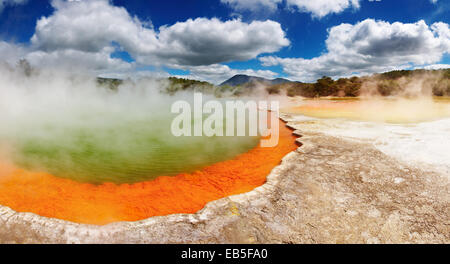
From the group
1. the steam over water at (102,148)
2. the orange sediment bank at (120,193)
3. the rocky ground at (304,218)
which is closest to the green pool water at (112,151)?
the steam over water at (102,148)

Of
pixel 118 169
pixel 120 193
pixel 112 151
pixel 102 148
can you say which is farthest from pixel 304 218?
pixel 102 148

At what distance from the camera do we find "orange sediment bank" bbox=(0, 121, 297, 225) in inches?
146

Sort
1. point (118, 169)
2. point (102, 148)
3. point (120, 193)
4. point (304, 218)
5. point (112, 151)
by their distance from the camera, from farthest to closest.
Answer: point (102, 148)
point (112, 151)
point (118, 169)
point (120, 193)
point (304, 218)

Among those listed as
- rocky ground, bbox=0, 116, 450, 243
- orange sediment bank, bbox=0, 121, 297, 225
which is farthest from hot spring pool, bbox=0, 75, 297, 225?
rocky ground, bbox=0, 116, 450, 243

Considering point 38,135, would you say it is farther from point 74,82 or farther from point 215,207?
A: point 74,82

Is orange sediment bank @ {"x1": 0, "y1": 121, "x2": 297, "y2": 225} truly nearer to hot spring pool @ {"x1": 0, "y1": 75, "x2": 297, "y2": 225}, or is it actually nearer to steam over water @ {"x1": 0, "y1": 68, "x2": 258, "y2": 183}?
hot spring pool @ {"x1": 0, "y1": 75, "x2": 297, "y2": 225}

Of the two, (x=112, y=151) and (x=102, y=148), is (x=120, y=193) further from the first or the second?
(x=102, y=148)

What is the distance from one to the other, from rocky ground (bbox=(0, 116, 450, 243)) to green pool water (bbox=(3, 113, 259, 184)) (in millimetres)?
2388

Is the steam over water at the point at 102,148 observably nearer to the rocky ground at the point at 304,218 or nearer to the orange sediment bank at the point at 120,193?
the orange sediment bank at the point at 120,193

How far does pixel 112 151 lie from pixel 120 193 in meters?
2.96

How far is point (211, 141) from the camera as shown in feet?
28.9

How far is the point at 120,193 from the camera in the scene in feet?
14.7
